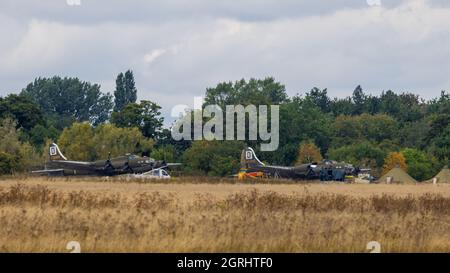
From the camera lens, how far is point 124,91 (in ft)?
550

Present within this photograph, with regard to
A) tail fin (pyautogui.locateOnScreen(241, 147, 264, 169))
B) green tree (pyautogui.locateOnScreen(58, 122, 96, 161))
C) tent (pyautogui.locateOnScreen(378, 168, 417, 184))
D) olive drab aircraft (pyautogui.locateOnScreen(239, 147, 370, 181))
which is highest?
green tree (pyautogui.locateOnScreen(58, 122, 96, 161))

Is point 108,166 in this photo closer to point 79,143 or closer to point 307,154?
point 79,143

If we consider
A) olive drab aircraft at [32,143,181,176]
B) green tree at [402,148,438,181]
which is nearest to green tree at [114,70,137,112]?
green tree at [402,148,438,181]

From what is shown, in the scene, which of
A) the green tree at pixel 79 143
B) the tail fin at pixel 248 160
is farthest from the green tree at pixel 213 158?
the green tree at pixel 79 143

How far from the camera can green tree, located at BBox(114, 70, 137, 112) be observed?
166 metres

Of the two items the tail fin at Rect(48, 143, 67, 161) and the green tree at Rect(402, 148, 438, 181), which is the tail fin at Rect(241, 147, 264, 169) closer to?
the tail fin at Rect(48, 143, 67, 161)

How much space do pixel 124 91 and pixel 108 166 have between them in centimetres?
9050

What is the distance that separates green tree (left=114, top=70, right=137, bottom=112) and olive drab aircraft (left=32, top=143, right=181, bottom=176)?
83.3 m

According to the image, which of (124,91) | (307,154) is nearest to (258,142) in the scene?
(307,154)

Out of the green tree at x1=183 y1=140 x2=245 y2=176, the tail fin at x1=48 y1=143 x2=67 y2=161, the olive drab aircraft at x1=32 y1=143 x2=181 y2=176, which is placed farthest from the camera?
the green tree at x1=183 y1=140 x2=245 y2=176

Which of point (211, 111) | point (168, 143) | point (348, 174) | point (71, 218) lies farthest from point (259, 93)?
point (71, 218)

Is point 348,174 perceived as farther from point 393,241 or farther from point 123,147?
point 393,241
